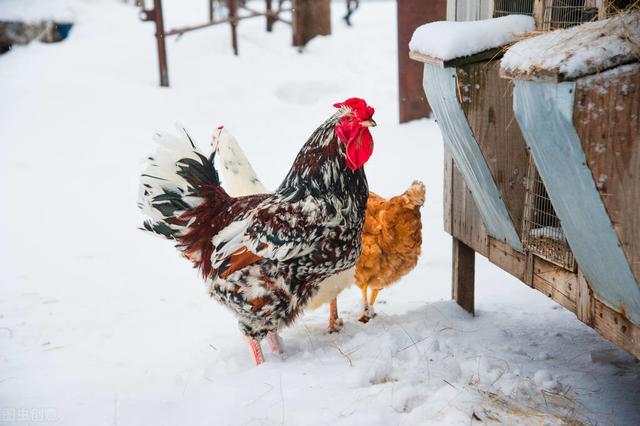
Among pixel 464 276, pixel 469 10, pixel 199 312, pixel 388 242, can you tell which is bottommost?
pixel 199 312

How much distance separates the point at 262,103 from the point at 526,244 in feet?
23.2

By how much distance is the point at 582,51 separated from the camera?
196cm

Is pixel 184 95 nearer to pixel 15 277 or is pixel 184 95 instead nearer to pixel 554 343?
pixel 15 277

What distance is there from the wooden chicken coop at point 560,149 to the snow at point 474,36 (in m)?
0.03

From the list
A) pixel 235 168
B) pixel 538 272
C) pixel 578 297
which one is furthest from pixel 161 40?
pixel 578 297

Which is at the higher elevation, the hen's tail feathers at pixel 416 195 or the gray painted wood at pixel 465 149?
the gray painted wood at pixel 465 149

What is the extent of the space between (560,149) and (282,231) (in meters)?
1.55

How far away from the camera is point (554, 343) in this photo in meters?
3.70

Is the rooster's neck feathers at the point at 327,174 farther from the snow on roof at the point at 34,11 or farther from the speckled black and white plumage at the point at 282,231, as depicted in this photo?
the snow on roof at the point at 34,11

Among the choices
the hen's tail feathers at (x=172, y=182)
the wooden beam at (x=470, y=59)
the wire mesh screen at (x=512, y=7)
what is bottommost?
the hen's tail feathers at (x=172, y=182)

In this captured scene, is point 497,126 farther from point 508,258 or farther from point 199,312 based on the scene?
point 199,312

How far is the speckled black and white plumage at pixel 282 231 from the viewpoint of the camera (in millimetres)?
3275

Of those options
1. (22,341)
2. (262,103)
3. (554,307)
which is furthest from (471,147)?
(262,103)

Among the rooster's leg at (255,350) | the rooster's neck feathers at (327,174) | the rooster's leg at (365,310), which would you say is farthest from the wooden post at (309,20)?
the rooster's leg at (255,350)
